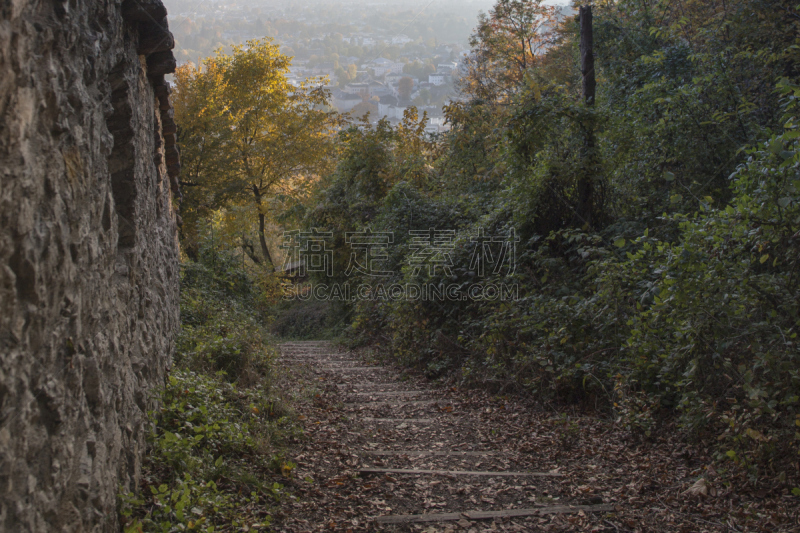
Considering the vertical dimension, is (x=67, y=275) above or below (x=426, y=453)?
above

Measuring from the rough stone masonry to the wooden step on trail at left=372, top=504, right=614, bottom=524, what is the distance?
165cm

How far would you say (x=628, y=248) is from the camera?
23.7 ft

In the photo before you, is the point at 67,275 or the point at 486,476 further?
the point at 486,476

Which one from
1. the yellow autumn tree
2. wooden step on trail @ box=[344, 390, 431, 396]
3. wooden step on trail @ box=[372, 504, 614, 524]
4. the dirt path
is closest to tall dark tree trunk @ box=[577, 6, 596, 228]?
the dirt path

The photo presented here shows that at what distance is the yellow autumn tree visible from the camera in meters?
15.5

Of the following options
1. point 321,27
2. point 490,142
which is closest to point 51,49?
point 490,142

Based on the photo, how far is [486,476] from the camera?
4.36 meters

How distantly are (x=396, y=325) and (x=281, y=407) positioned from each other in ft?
16.6

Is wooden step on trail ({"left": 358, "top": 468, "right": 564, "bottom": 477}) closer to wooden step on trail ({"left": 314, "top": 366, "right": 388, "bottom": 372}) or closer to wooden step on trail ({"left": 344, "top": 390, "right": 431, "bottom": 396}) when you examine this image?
wooden step on trail ({"left": 344, "top": 390, "right": 431, "bottom": 396})

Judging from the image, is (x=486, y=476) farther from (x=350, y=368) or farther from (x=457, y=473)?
(x=350, y=368)

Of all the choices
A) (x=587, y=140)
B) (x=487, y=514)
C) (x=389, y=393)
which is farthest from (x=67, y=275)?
(x=587, y=140)

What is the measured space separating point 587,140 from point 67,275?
7.30 metres

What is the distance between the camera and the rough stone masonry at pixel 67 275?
5.86ft

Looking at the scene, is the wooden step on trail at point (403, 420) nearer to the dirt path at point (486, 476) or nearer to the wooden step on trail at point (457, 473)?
the dirt path at point (486, 476)
